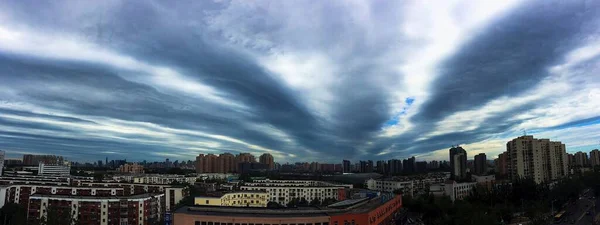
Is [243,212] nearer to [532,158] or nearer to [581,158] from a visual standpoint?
[532,158]

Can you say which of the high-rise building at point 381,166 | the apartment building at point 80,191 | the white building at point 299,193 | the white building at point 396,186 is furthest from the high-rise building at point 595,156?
the apartment building at point 80,191

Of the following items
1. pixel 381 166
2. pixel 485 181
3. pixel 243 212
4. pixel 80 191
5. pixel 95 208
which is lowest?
pixel 485 181

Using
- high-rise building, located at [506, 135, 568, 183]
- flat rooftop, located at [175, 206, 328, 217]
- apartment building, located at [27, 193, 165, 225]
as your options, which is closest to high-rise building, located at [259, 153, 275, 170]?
high-rise building, located at [506, 135, 568, 183]

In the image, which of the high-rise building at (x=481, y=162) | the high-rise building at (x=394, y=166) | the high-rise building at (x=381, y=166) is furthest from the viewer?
the high-rise building at (x=381, y=166)

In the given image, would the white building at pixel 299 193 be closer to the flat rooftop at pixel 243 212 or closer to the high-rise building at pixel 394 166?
the flat rooftop at pixel 243 212

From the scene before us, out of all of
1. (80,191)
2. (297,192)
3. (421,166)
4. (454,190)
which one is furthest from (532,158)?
(80,191)

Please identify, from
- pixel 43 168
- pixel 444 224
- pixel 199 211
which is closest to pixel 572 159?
pixel 444 224
